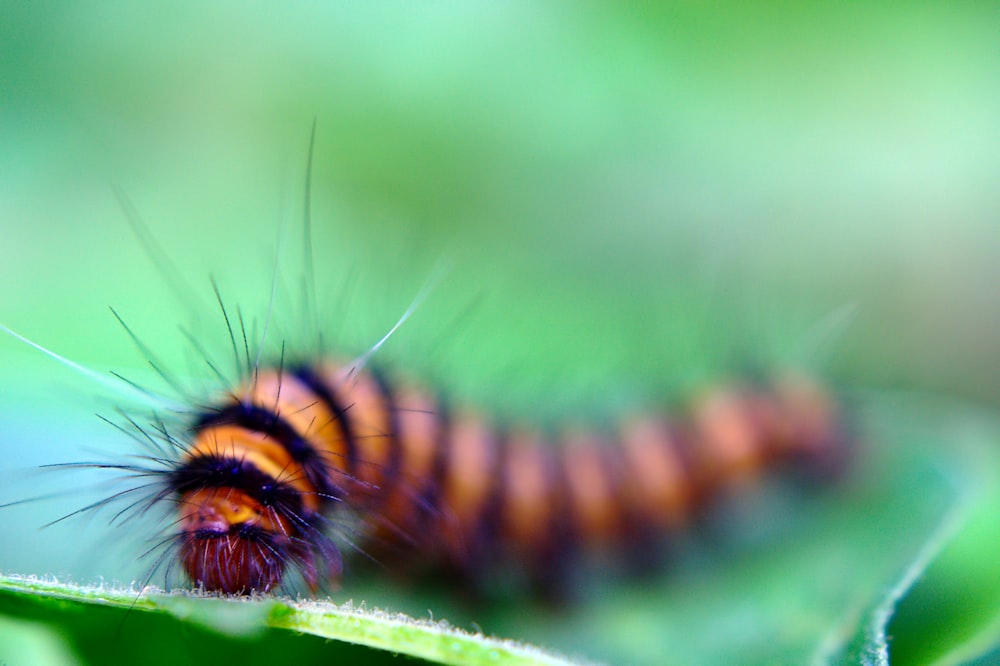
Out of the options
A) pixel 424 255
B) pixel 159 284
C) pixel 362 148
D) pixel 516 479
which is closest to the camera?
pixel 516 479

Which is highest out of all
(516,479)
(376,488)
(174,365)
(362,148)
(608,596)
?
(362,148)

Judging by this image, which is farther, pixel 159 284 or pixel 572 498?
pixel 159 284

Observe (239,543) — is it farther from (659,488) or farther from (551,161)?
(551,161)

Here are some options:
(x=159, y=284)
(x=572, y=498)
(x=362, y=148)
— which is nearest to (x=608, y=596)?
(x=572, y=498)

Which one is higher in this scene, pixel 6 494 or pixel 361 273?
pixel 361 273

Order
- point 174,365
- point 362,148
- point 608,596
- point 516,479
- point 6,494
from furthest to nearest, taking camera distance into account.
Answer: point 362,148, point 174,365, point 516,479, point 608,596, point 6,494

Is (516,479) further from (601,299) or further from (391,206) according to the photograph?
(391,206)
